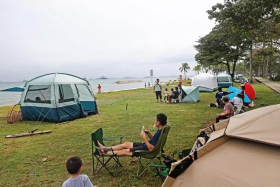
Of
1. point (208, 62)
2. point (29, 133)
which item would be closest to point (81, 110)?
point (29, 133)

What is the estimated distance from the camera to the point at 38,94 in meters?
10.3

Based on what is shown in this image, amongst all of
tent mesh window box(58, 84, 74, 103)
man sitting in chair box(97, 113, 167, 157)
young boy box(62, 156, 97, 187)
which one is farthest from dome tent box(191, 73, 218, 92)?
young boy box(62, 156, 97, 187)

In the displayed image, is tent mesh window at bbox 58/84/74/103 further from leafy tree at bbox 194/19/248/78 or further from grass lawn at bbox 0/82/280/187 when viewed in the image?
leafy tree at bbox 194/19/248/78

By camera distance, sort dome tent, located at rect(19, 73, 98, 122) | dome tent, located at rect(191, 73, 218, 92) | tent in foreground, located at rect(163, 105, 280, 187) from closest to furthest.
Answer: tent in foreground, located at rect(163, 105, 280, 187) → dome tent, located at rect(19, 73, 98, 122) → dome tent, located at rect(191, 73, 218, 92)

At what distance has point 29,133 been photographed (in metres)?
7.90

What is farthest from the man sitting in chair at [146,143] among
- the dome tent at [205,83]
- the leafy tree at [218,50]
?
the leafy tree at [218,50]

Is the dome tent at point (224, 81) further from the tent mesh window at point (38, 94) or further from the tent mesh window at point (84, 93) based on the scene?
the tent mesh window at point (38, 94)

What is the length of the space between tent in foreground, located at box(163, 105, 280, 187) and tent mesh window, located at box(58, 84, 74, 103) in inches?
343

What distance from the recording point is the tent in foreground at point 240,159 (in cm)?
235

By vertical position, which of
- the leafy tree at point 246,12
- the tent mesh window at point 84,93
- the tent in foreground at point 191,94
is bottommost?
the tent in foreground at point 191,94

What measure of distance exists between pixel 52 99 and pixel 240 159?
8844 mm

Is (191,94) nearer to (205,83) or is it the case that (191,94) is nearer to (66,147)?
(205,83)

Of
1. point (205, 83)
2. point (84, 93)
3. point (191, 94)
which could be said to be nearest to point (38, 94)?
point (84, 93)

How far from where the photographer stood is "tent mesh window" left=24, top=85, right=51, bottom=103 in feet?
33.2
